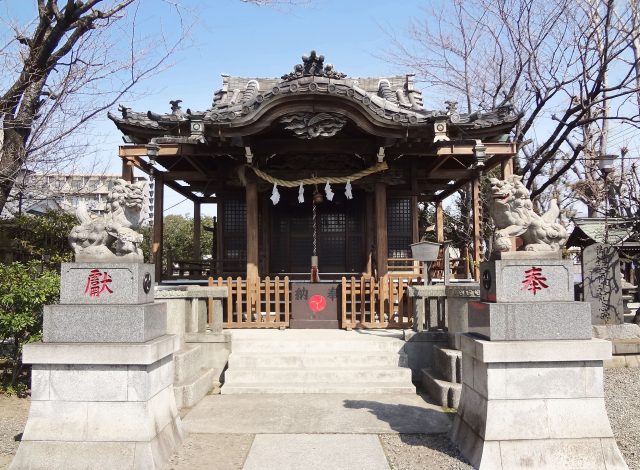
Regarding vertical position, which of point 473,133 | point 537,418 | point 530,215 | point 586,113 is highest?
point 586,113

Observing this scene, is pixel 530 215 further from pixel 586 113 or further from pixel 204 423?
pixel 586 113

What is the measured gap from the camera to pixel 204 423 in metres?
6.20

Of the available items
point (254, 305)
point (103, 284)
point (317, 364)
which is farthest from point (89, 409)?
point (254, 305)

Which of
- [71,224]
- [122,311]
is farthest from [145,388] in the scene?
[71,224]

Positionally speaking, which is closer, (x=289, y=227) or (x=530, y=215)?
(x=530, y=215)

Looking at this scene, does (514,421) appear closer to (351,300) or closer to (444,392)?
(444,392)

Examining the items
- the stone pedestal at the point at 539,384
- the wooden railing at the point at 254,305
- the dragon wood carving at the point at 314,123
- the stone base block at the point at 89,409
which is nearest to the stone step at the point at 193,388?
the wooden railing at the point at 254,305

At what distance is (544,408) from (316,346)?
4735mm

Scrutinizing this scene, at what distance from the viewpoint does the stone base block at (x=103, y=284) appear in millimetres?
4828

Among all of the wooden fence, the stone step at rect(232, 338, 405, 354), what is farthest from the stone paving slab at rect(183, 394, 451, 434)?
the wooden fence

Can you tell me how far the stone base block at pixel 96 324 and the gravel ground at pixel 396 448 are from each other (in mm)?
1435

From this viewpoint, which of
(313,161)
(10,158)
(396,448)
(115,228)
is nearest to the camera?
(115,228)

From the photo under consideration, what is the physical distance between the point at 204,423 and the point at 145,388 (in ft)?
6.28

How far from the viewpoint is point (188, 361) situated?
24.3 ft
